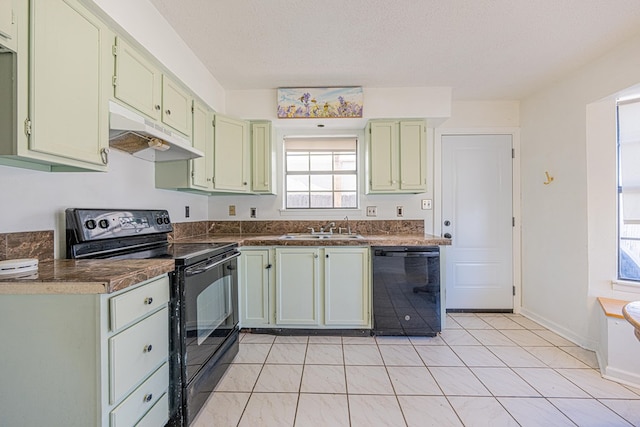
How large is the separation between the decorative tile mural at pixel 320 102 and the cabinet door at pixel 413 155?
523mm

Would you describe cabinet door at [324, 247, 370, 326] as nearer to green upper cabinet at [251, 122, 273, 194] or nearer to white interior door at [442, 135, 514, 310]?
green upper cabinet at [251, 122, 273, 194]

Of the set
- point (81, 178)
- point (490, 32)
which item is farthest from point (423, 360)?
point (81, 178)

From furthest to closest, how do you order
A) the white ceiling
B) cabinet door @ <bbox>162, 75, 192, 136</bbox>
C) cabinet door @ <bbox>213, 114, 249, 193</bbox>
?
cabinet door @ <bbox>213, 114, 249, 193</bbox> < cabinet door @ <bbox>162, 75, 192, 136</bbox> < the white ceiling

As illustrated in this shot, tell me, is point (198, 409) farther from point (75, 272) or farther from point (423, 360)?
point (423, 360)

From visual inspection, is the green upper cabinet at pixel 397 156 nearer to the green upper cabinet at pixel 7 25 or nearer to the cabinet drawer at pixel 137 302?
the cabinet drawer at pixel 137 302

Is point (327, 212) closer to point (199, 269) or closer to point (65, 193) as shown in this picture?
point (199, 269)

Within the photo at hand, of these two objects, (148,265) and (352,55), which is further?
(352,55)

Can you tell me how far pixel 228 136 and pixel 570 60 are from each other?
3.05 m

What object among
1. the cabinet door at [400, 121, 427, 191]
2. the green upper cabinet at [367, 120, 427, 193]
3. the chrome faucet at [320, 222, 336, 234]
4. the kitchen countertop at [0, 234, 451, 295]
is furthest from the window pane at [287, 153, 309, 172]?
the kitchen countertop at [0, 234, 451, 295]

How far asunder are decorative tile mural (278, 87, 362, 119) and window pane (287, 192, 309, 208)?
915 mm

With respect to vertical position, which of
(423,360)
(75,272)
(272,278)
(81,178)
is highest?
(81,178)

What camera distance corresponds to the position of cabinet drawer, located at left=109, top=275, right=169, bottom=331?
1.03 metres

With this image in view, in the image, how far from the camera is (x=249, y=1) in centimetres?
167

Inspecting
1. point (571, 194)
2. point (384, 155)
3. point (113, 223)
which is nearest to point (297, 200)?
point (384, 155)
